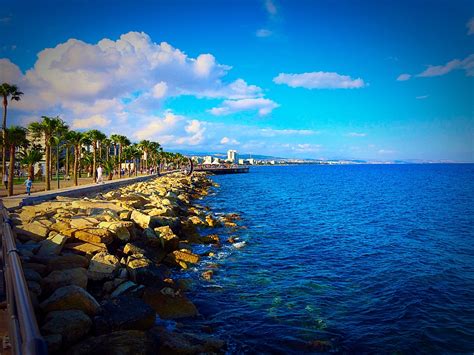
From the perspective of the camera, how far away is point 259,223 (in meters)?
26.5

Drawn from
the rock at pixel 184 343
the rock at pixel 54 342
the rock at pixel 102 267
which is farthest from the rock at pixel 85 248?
the rock at pixel 54 342

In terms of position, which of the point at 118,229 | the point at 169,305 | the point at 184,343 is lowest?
the point at 169,305

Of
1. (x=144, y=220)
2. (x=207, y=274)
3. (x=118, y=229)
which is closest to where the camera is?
(x=118, y=229)

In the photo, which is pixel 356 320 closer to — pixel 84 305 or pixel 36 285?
pixel 84 305

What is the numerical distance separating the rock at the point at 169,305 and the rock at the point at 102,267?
50.0 inches

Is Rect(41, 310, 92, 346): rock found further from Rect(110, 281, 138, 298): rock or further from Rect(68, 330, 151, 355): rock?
Rect(110, 281, 138, 298): rock

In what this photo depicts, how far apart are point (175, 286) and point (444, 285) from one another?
1059 centimetres

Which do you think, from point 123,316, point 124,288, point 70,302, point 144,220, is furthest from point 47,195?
point 123,316

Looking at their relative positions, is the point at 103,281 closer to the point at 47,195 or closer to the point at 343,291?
the point at 343,291

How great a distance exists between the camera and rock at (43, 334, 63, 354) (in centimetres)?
595

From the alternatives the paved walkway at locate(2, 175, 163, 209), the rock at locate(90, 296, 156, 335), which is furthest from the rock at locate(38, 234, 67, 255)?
the paved walkway at locate(2, 175, 163, 209)

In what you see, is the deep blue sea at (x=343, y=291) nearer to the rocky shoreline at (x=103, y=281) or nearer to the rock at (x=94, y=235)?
the rocky shoreline at (x=103, y=281)

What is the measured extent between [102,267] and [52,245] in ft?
6.00

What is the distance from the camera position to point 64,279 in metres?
8.55
